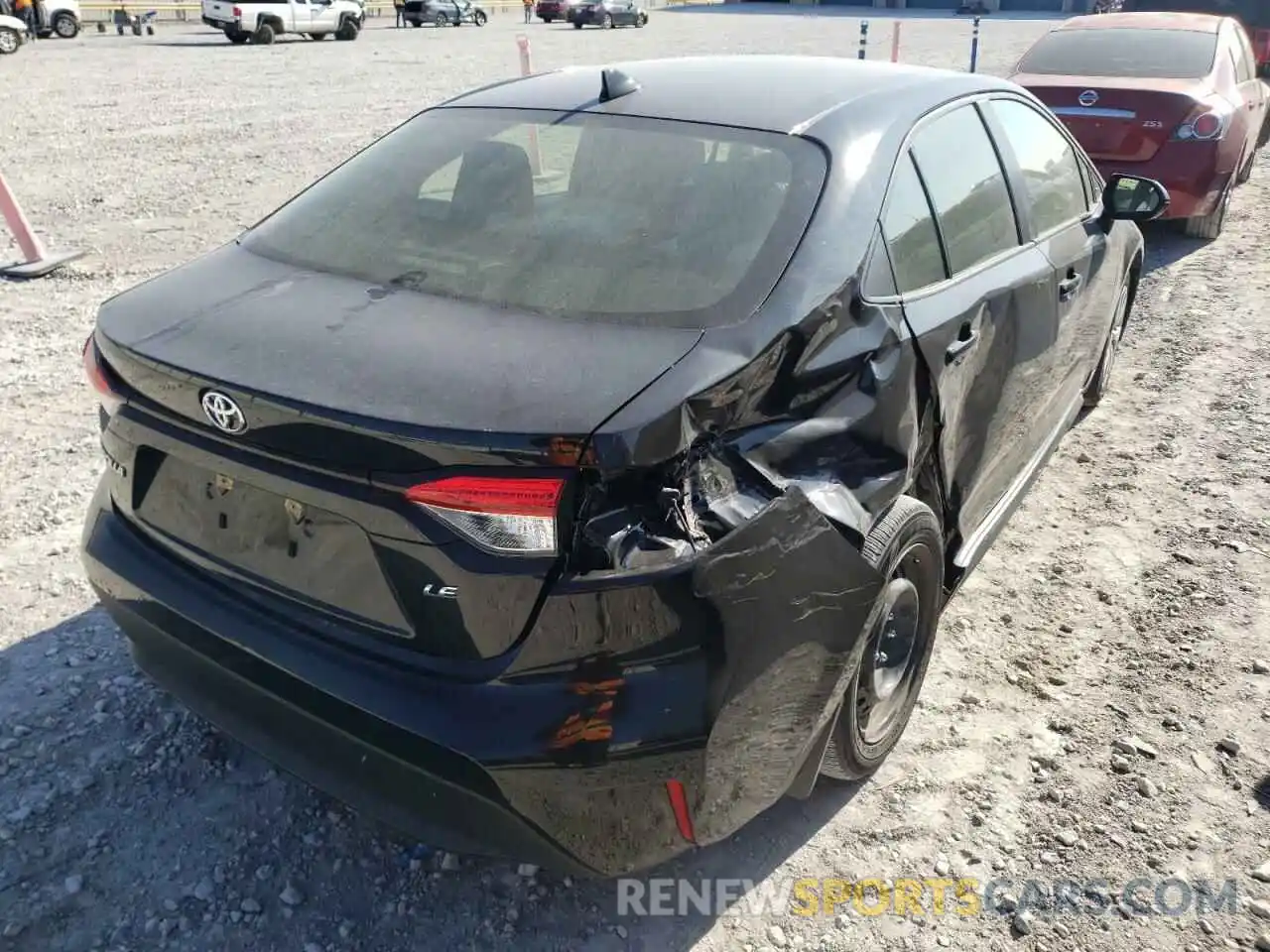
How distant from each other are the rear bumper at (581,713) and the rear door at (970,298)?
30.6 inches

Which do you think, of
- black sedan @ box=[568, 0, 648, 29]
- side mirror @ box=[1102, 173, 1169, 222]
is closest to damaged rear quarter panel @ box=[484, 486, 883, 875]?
side mirror @ box=[1102, 173, 1169, 222]

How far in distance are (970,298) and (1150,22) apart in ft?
23.1

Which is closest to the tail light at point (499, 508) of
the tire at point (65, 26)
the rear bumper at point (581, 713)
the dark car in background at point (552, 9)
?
the rear bumper at point (581, 713)

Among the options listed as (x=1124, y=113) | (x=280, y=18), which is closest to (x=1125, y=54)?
(x=1124, y=113)

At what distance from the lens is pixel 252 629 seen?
6.96 feet

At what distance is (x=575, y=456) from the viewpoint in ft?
5.75

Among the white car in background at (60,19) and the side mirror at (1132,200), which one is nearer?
the side mirror at (1132,200)

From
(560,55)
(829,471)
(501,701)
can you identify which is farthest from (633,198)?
(560,55)

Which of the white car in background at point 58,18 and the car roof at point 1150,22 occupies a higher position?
the white car in background at point 58,18

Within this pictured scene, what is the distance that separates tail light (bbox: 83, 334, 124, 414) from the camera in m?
2.29

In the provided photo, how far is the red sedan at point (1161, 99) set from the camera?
689 centimetres

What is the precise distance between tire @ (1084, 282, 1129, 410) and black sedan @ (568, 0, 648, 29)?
1484 inches

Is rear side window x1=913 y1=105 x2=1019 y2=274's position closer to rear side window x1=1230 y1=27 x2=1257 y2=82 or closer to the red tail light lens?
the red tail light lens

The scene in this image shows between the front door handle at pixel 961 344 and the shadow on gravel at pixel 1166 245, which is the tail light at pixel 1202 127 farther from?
the front door handle at pixel 961 344
